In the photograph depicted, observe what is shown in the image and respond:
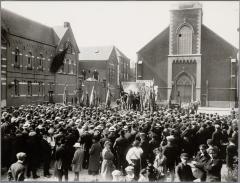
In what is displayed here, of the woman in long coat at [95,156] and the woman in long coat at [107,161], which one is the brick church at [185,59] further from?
the woman in long coat at [107,161]

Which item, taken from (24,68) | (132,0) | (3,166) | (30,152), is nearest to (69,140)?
(30,152)

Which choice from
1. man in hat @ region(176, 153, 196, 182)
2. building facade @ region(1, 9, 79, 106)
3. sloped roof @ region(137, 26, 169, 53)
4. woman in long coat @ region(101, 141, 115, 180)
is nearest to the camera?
man in hat @ region(176, 153, 196, 182)

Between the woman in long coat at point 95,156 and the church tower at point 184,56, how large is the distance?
22042 millimetres

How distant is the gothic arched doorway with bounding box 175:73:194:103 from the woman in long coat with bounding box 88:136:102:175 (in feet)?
75.0

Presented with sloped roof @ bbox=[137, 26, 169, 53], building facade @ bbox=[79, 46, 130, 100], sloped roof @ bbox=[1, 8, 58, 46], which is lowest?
building facade @ bbox=[79, 46, 130, 100]

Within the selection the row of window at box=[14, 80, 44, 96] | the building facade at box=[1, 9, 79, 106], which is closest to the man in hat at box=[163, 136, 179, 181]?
the building facade at box=[1, 9, 79, 106]

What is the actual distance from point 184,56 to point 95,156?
24983mm

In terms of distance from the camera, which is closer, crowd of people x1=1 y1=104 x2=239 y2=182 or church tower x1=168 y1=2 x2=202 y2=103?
crowd of people x1=1 y1=104 x2=239 y2=182

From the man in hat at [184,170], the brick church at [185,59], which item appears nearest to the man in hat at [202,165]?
the man in hat at [184,170]

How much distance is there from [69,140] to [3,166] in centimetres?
242

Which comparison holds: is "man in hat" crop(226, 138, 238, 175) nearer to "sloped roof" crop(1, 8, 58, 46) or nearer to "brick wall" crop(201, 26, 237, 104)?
"sloped roof" crop(1, 8, 58, 46)

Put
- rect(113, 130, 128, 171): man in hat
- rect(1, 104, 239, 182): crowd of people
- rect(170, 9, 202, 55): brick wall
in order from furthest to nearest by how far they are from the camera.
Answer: rect(170, 9, 202, 55): brick wall
rect(113, 130, 128, 171): man in hat
rect(1, 104, 239, 182): crowd of people

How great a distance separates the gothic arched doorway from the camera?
103 ft

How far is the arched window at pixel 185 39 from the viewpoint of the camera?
31203 millimetres
